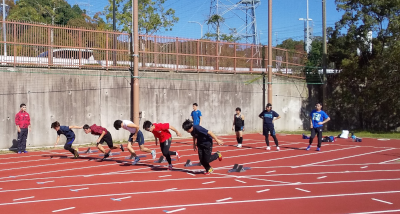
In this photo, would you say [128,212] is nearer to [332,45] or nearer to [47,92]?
[47,92]

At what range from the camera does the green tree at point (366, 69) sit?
86.7ft

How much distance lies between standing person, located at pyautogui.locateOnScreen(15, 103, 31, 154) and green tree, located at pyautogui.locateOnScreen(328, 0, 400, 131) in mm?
19804

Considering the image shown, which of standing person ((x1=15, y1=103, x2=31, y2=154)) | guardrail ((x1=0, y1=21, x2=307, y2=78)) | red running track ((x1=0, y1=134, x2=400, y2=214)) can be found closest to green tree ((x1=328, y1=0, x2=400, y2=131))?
guardrail ((x1=0, y1=21, x2=307, y2=78))

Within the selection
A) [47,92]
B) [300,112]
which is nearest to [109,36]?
[47,92]

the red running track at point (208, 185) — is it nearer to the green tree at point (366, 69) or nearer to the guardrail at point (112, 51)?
the guardrail at point (112, 51)

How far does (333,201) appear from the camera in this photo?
8375 millimetres

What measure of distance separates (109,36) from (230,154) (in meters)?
9.09

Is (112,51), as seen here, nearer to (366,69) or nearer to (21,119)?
(21,119)

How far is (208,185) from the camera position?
10125 mm

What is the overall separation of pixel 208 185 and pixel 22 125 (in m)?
10.0

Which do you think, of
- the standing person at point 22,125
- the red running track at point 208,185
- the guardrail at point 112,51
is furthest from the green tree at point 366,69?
the standing person at point 22,125

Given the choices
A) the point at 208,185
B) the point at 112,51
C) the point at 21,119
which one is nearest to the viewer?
the point at 208,185

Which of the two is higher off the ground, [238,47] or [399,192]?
[238,47]

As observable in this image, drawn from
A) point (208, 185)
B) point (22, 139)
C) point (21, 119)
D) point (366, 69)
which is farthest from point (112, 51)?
point (366, 69)
